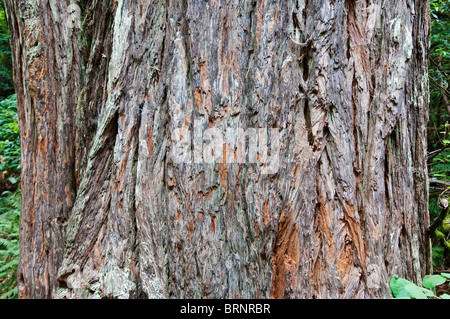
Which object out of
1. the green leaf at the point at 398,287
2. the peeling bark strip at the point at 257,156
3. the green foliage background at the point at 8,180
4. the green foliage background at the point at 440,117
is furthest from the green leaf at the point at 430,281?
the green foliage background at the point at 8,180

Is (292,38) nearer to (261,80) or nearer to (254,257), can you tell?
(261,80)

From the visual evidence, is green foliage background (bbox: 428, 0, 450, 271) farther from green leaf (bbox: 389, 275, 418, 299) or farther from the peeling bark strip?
the peeling bark strip

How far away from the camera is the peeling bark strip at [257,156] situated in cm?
151

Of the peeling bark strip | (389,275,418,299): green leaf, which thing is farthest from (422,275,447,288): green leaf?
Result: (389,275,418,299): green leaf

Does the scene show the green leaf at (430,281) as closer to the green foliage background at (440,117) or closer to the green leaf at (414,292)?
the green leaf at (414,292)

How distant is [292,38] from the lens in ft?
5.04

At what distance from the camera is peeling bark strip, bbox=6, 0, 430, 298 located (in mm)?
1513

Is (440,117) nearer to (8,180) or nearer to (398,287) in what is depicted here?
(398,287)

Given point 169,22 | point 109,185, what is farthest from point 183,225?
point 169,22

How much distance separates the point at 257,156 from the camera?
1.52 metres

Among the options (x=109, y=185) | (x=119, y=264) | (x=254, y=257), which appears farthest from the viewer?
(x=109, y=185)

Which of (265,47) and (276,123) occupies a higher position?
(265,47)

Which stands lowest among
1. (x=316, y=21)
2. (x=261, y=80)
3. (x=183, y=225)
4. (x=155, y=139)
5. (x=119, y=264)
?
(x=119, y=264)
